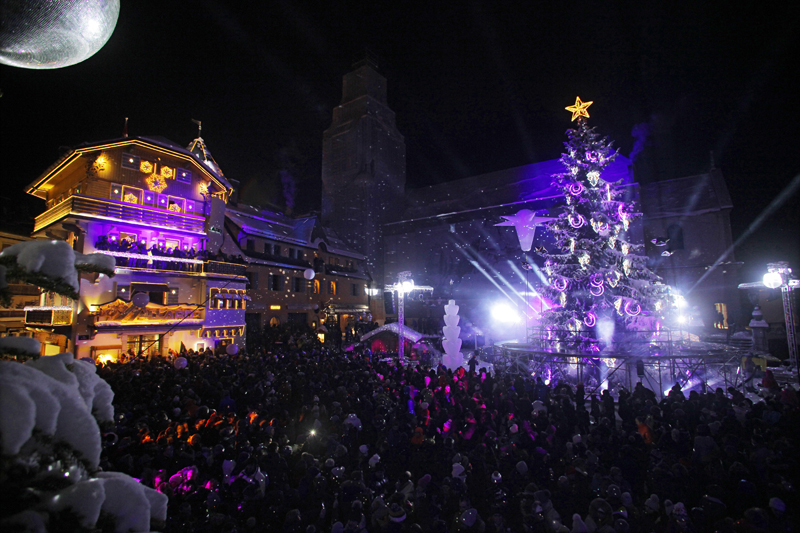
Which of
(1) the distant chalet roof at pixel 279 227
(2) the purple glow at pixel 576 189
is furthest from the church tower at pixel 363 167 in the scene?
(2) the purple glow at pixel 576 189

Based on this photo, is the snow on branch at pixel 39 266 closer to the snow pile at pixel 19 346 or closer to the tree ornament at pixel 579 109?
the snow pile at pixel 19 346

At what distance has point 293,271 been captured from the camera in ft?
105

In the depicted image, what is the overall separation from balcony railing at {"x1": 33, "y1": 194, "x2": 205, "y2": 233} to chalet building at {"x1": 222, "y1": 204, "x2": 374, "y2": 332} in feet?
13.7

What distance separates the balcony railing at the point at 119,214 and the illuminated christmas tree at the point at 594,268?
20065 millimetres

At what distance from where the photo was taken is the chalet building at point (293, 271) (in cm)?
2851

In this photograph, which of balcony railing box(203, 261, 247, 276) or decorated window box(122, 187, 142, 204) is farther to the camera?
balcony railing box(203, 261, 247, 276)

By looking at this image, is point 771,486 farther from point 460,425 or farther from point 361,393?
point 361,393

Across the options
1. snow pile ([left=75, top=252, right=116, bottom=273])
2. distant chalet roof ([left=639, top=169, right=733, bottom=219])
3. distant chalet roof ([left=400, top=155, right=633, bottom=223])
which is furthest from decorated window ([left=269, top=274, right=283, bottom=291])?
distant chalet roof ([left=639, top=169, right=733, bottom=219])

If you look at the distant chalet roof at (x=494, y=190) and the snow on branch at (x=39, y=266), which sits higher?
the distant chalet roof at (x=494, y=190)

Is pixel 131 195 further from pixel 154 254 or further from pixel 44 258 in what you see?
pixel 44 258

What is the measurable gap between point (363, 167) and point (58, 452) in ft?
147

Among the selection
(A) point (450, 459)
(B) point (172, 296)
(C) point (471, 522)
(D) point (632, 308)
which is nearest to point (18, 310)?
(B) point (172, 296)

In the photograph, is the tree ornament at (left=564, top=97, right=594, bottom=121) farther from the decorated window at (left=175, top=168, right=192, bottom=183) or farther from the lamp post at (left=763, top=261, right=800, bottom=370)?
the decorated window at (left=175, top=168, right=192, bottom=183)

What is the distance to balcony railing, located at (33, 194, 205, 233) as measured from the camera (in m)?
19.0
